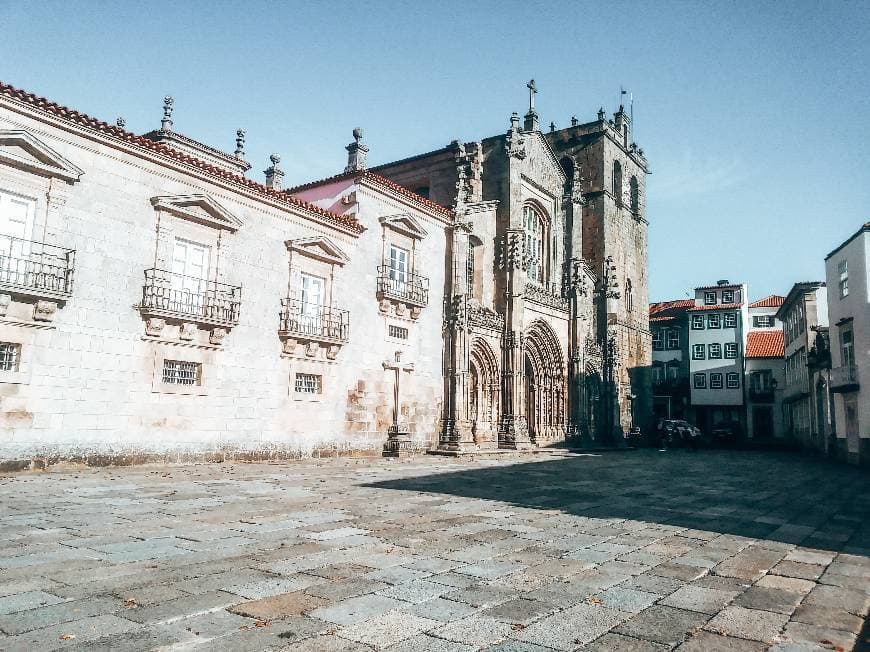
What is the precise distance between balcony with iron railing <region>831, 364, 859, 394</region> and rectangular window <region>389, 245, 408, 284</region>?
18.5 metres

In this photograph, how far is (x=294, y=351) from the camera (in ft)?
67.1

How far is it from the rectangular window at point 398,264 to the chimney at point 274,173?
9.18 m

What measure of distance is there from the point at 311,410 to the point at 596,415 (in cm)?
2207

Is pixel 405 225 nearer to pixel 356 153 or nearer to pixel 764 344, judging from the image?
pixel 356 153

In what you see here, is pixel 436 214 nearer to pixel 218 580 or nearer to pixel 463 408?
pixel 463 408

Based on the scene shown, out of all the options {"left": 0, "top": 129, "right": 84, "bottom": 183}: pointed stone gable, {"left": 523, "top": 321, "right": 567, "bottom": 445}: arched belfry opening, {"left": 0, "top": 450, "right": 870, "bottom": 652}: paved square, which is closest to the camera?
{"left": 0, "top": 450, "right": 870, "bottom": 652}: paved square

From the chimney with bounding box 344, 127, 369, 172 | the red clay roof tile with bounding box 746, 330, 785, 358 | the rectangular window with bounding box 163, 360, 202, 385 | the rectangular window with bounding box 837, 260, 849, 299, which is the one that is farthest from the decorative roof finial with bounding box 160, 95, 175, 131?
the red clay roof tile with bounding box 746, 330, 785, 358

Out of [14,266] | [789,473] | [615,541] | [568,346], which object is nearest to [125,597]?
[615,541]

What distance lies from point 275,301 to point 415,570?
49.4ft

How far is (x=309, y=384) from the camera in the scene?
21172mm

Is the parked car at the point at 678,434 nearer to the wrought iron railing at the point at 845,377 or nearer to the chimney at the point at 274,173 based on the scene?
the wrought iron railing at the point at 845,377

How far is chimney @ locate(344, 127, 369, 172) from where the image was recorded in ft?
93.2

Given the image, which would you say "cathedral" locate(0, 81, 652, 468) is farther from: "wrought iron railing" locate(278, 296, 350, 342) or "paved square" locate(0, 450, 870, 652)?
"paved square" locate(0, 450, 870, 652)

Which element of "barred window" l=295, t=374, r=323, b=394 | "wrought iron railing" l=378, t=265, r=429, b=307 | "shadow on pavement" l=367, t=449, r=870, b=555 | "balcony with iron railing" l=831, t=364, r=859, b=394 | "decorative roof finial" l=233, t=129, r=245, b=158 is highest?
"decorative roof finial" l=233, t=129, r=245, b=158
